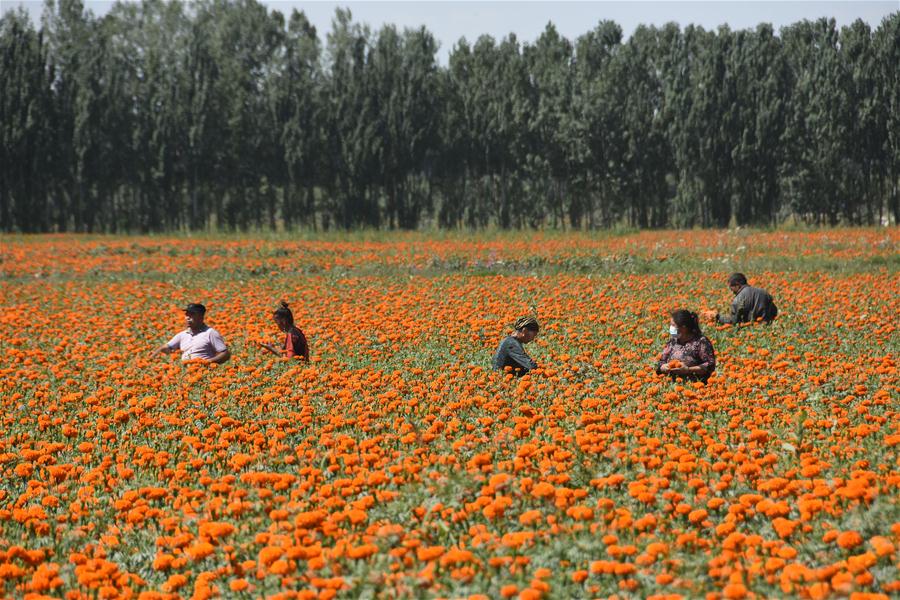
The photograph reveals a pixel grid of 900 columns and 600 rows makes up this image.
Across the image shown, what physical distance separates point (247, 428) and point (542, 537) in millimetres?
3193

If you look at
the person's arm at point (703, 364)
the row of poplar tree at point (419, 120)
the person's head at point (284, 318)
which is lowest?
the person's arm at point (703, 364)

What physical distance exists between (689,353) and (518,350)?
1.66 metres

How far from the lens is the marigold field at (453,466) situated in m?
4.25

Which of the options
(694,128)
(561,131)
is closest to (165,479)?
(694,128)

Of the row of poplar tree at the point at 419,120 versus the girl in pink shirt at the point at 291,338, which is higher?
the row of poplar tree at the point at 419,120

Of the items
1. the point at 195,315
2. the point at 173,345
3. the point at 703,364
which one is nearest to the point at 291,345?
the point at 195,315

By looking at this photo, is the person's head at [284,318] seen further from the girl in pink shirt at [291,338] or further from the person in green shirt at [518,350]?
the person in green shirt at [518,350]

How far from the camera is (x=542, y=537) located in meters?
4.68

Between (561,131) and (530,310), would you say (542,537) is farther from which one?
(561,131)

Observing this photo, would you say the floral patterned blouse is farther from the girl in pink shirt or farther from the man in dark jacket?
the man in dark jacket

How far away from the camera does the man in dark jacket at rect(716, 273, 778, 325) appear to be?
13.3 metres

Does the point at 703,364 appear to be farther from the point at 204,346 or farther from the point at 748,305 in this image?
the point at 204,346


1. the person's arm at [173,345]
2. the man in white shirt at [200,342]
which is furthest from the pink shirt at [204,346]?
the person's arm at [173,345]

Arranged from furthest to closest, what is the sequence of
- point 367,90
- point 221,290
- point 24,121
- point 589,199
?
point 589,199, point 367,90, point 24,121, point 221,290
